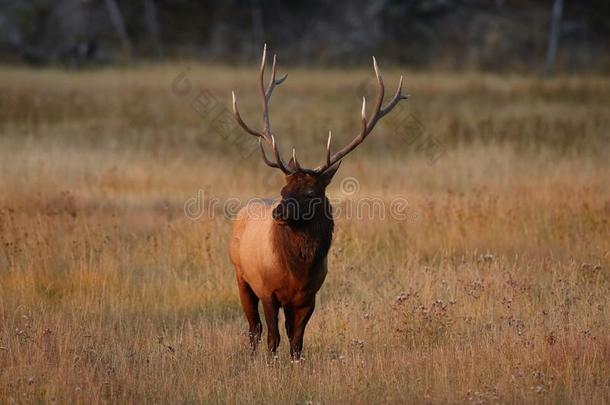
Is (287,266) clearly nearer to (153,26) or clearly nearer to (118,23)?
(153,26)

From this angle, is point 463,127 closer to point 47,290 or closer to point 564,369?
point 47,290

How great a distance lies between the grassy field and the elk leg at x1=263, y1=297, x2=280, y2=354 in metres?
0.19

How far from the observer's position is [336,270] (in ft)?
38.6

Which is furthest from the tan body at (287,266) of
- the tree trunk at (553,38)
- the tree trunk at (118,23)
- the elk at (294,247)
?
the tree trunk at (118,23)

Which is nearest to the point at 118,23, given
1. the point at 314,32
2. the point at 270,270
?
the point at 314,32

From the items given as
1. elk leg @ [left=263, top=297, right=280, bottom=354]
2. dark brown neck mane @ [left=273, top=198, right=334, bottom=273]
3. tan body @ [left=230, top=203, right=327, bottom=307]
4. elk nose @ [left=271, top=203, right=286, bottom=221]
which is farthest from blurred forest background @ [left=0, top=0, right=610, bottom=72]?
elk nose @ [left=271, top=203, right=286, bottom=221]

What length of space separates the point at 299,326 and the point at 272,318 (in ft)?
0.74

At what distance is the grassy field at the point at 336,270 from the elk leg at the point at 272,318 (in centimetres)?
19

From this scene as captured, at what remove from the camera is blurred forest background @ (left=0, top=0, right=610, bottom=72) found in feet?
131

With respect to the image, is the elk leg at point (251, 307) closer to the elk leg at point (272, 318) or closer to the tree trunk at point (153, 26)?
the elk leg at point (272, 318)

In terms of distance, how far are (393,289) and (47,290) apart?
3.56 metres

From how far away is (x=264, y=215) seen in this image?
8.65m

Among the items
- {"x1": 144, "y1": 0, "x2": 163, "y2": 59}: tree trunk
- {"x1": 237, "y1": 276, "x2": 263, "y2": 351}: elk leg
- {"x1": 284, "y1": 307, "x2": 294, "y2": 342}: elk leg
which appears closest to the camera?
{"x1": 284, "y1": 307, "x2": 294, "y2": 342}: elk leg

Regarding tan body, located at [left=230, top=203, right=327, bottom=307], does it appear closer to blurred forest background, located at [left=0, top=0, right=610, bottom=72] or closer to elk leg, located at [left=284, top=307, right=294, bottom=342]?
elk leg, located at [left=284, top=307, right=294, bottom=342]
